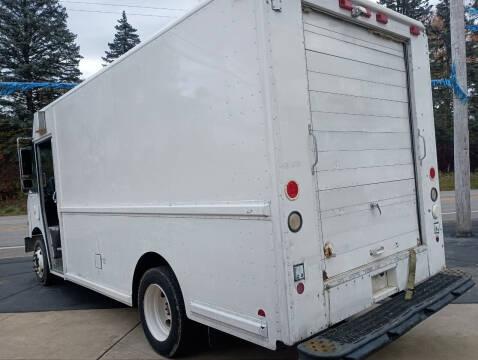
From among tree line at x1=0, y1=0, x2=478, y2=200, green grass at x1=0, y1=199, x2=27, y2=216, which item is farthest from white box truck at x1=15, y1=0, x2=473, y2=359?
tree line at x1=0, y1=0, x2=478, y2=200

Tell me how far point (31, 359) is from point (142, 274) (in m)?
1.35

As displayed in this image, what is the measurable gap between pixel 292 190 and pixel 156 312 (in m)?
2.16

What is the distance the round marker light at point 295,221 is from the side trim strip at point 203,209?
17 cm

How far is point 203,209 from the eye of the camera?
3.42 metres

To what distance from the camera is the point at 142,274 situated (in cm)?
448

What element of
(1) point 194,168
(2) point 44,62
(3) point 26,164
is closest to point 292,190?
(1) point 194,168

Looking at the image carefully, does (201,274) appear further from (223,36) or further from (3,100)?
(3,100)

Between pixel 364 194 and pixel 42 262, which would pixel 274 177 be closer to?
pixel 364 194

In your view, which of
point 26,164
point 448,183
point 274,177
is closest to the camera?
point 274,177

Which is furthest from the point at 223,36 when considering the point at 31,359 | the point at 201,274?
the point at 31,359

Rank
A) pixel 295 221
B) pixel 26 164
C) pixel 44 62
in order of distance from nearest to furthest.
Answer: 1. pixel 295 221
2. pixel 26 164
3. pixel 44 62

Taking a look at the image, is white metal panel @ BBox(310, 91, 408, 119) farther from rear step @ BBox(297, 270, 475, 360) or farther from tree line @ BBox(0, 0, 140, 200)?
tree line @ BBox(0, 0, 140, 200)

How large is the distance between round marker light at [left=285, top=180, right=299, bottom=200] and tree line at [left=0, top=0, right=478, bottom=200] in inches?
1103

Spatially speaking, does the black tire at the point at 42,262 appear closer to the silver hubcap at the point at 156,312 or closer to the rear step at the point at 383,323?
the silver hubcap at the point at 156,312
